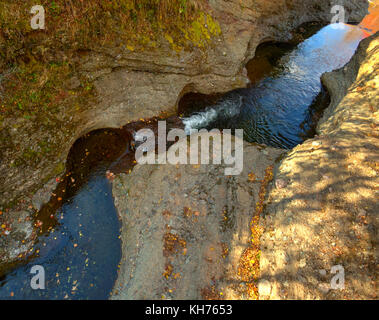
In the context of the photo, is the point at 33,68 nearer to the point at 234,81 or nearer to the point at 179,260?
the point at 179,260

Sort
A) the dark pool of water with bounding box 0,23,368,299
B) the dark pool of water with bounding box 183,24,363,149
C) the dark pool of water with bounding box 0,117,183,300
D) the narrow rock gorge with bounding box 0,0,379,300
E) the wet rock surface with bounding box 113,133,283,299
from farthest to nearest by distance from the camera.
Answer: the dark pool of water with bounding box 183,24,363,149
the dark pool of water with bounding box 0,23,368,299
the dark pool of water with bounding box 0,117,183,300
the wet rock surface with bounding box 113,133,283,299
the narrow rock gorge with bounding box 0,0,379,300

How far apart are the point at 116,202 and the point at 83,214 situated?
1402 mm

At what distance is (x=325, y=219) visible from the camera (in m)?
6.81

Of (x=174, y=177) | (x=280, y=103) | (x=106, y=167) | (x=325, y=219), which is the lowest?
(x=325, y=219)

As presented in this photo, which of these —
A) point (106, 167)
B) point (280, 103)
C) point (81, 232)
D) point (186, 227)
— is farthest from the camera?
point (280, 103)

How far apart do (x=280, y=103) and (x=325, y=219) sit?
10.7 metres

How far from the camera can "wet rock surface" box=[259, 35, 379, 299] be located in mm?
5988

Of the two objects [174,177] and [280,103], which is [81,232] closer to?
[174,177]

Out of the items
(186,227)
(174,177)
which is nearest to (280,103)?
(174,177)

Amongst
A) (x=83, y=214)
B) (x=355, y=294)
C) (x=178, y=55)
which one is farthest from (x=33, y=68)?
(x=355, y=294)

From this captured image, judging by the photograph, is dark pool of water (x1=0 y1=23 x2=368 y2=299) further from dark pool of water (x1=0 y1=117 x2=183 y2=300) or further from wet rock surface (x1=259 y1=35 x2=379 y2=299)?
wet rock surface (x1=259 y1=35 x2=379 y2=299)

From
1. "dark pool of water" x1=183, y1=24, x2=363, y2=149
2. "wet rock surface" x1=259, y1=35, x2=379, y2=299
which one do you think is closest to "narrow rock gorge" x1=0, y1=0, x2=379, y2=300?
"wet rock surface" x1=259, y1=35, x2=379, y2=299

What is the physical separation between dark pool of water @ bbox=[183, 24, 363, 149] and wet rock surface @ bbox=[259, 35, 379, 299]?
161 inches

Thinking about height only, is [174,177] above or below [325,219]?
above
